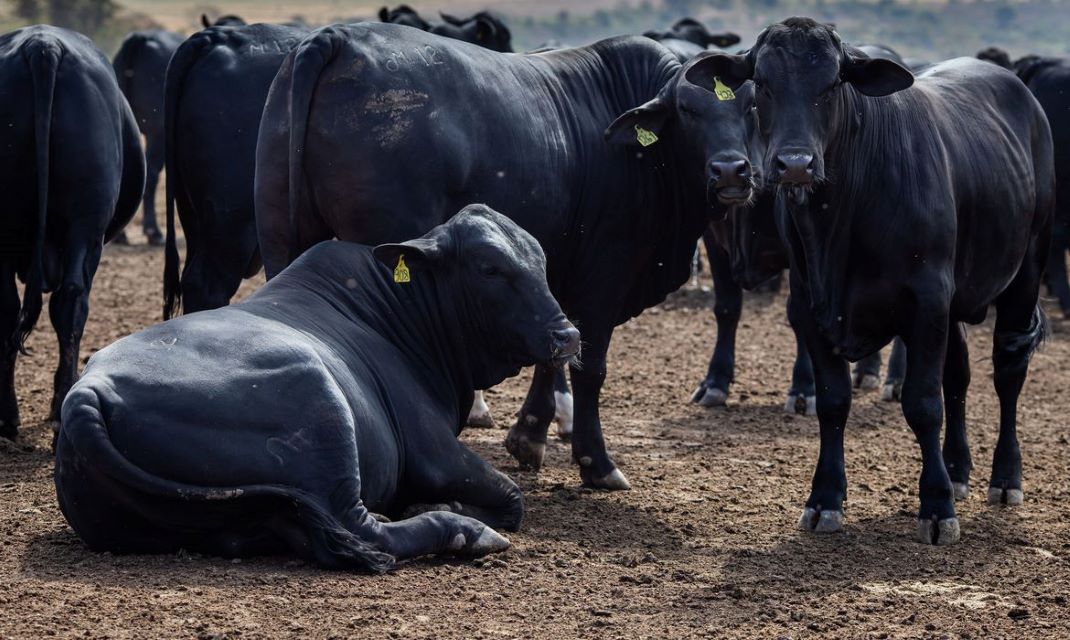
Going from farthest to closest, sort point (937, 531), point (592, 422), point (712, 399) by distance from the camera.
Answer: point (712, 399), point (592, 422), point (937, 531)

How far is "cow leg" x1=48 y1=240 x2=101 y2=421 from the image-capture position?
7859 mm

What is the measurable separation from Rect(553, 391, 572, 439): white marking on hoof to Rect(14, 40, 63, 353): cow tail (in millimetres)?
2858

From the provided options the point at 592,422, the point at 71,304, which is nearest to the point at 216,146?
the point at 71,304

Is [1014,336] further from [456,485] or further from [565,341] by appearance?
[456,485]

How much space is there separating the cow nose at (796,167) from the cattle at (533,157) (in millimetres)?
877

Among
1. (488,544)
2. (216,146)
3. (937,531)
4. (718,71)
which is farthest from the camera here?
(216,146)

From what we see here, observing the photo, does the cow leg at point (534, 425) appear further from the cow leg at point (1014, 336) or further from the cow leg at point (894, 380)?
the cow leg at point (894, 380)

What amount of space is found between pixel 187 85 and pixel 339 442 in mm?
3802

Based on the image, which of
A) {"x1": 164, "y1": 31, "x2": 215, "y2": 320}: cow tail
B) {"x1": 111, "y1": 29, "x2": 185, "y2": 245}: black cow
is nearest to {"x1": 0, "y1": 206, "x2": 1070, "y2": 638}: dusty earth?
{"x1": 164, "y1": 31, "x2": 215, "y2": 320}: cow tail

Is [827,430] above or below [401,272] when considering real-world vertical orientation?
below

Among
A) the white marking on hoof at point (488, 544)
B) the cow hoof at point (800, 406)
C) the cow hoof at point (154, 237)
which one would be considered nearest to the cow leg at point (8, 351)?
the white marking on hoof at point (488, 544)

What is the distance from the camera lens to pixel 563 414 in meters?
8.72

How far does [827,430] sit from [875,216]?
1.03 metres

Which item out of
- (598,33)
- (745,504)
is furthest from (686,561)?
(598,33)
